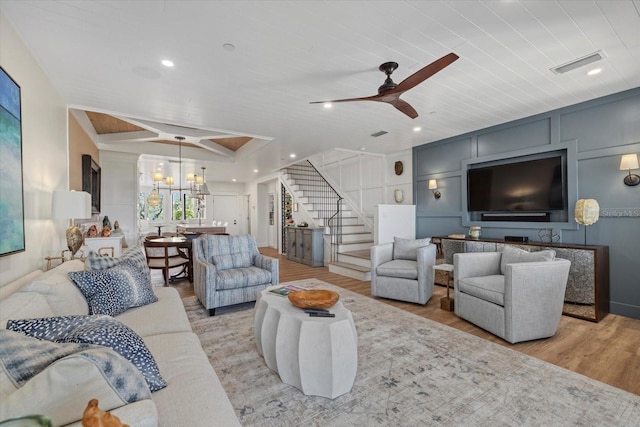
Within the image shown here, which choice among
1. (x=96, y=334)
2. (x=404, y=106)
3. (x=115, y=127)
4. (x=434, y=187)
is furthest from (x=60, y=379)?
(x=115, y=127)

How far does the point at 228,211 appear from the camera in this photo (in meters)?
11.2

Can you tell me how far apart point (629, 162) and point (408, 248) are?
2.65 m

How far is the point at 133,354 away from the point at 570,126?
204 inches

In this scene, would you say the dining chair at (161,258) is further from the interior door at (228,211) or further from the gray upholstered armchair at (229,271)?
the interior door at (228,211)

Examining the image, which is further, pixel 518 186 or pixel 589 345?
pixel 518 186

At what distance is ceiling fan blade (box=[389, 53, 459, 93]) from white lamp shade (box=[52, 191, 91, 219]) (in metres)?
3.15

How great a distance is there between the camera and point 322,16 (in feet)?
6.61

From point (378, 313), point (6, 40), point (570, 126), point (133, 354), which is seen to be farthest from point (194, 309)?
point (570, 126)

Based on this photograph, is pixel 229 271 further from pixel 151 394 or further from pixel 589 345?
pixel 589 345

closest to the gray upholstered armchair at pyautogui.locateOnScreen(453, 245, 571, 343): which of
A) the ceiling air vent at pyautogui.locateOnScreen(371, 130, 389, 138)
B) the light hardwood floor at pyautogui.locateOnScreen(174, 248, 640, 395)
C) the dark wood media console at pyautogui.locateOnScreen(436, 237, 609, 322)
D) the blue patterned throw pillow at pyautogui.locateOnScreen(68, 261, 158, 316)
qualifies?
the light hardwood floor at pyautogui.locateOnScreen(174, 248, 640, 395)

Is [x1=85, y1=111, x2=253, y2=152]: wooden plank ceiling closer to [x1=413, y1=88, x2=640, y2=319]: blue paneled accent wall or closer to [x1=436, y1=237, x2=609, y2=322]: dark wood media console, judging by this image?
[x1=413, y1=88, x2=640, y2=319]: blue paneled accent wall

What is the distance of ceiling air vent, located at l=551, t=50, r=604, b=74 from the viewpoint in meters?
2.58

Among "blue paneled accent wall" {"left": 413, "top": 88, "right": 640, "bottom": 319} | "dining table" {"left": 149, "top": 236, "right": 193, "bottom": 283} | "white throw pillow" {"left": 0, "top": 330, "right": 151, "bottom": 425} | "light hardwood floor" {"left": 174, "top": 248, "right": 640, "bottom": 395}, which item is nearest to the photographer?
"white throw pillow" {"left": 0, "top": 330, "right": 151, "bottom": 425}

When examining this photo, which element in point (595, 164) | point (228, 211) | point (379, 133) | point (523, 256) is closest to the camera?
point (523, 256)
